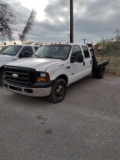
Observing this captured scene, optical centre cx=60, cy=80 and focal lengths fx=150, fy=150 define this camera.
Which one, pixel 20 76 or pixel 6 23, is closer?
pixel 20 76

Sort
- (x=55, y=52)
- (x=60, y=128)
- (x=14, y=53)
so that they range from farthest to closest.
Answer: (x=14, y=53) → (x=55, y=52) → (x=60, y=128)

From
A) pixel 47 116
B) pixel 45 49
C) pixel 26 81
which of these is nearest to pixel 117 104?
pixel 47 116

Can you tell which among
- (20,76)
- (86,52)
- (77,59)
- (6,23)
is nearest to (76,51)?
(77,59)

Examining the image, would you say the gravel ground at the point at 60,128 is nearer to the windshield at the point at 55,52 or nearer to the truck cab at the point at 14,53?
the windshield at the point at 55,52

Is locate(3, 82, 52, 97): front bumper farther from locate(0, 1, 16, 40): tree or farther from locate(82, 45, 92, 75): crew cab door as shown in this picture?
locate(0, 1, 16, 40): tree

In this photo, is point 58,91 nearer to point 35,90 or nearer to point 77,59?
point 35,90

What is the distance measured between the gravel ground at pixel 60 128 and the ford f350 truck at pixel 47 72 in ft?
1.70

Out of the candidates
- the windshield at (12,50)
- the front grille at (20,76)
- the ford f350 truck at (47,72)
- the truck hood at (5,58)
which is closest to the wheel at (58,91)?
the ford f350 truck at (47,72)

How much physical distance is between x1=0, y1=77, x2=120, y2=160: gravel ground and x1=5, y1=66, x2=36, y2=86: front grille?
75 cm

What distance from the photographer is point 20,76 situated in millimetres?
4480

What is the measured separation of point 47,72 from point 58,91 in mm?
856

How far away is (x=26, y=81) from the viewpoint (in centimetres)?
436

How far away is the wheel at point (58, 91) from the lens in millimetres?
4625

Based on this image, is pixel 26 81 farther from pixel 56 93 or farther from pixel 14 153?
pixel 14 153
